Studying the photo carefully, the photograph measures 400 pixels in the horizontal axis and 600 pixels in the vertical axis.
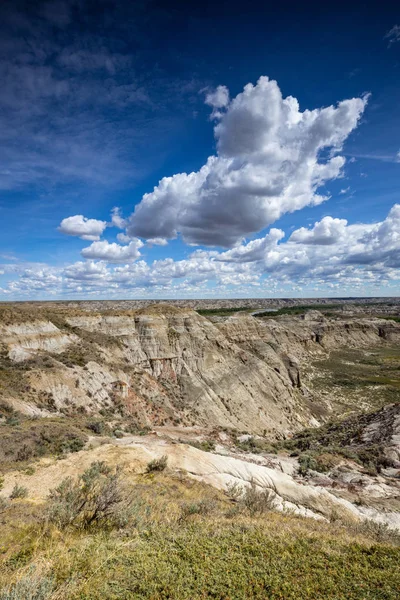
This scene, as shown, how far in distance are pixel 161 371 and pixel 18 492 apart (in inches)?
1142

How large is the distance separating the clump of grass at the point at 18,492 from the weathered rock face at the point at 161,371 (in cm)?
1104

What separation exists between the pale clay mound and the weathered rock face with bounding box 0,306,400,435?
942cm

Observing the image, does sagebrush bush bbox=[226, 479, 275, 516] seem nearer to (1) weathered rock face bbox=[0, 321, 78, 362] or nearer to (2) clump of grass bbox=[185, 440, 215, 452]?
(2) clump of grass bbox=[185, 440, 215, 452]

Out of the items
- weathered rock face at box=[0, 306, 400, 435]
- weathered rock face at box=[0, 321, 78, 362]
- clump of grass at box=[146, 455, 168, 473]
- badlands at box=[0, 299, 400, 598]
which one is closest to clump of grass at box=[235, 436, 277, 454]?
badlands at box=[0, 299, 400, 598]

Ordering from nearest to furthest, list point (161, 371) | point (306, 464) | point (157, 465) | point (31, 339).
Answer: point (157, 465), point (306, 464), point (31, 339), point (161, 371)

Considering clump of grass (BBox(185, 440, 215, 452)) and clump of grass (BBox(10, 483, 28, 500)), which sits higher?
clump of grass (BBox(10, 483, 28, 500))

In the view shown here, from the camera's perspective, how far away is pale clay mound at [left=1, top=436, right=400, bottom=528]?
32.7ft

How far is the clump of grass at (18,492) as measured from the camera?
830 cm

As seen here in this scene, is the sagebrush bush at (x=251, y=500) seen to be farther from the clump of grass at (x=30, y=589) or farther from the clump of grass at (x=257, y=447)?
the clump of grass at (x=257, y=447)

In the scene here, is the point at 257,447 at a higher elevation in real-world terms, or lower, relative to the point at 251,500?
lower

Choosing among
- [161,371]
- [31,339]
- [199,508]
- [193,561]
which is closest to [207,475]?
[199,508]

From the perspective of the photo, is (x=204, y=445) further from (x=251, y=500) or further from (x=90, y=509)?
(x=90, y=509)

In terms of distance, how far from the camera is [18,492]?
8.40 meters

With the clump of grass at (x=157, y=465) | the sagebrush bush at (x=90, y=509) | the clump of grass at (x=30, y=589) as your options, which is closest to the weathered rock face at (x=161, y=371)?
the clump of grass at (x=157, y=465)
